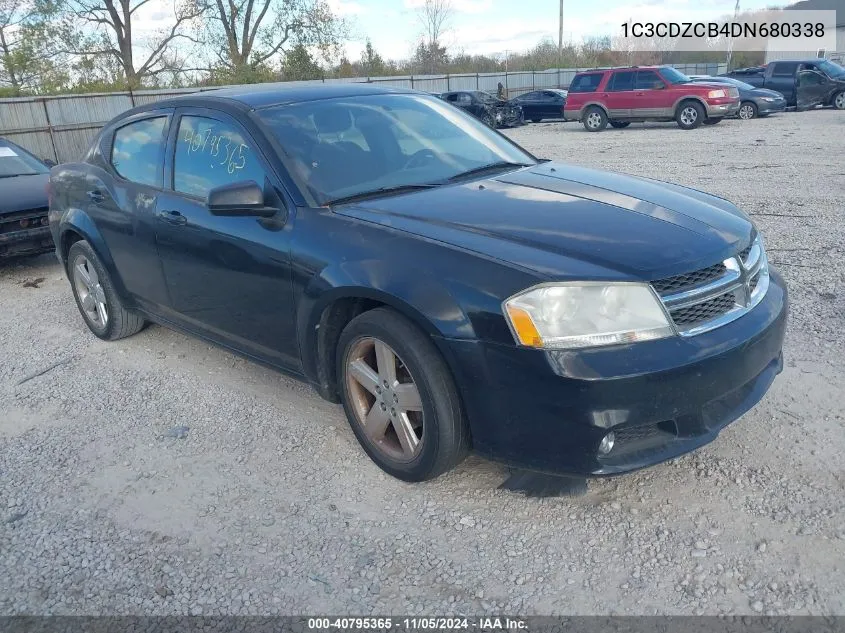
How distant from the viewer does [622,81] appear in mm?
20531

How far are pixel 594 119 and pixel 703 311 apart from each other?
19.7 metres

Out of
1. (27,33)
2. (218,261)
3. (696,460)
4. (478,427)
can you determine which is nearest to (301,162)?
(218,261)

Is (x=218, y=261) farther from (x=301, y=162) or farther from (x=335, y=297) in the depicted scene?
(x=335, y=297)

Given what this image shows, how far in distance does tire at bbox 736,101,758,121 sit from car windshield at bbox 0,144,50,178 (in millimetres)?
19286

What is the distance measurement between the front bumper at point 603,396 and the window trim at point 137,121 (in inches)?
94.0

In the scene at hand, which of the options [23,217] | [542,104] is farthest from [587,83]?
[23,217]

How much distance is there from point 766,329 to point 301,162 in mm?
2235

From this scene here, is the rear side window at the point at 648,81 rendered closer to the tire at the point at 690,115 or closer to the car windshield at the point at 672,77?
the car windshield at the point at 672,77

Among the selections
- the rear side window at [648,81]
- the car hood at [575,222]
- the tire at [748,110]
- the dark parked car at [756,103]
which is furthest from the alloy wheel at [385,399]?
the tire at [748,110]

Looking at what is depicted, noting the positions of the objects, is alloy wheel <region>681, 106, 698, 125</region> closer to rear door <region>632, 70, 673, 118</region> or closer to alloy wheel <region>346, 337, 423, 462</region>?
rear door <region>632, 70, 673, 118</region>

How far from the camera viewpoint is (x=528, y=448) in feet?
9.02

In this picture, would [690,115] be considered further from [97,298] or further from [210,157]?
[210,157]

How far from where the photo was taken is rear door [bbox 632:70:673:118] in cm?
1973

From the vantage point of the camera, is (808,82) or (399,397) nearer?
(399,397)
